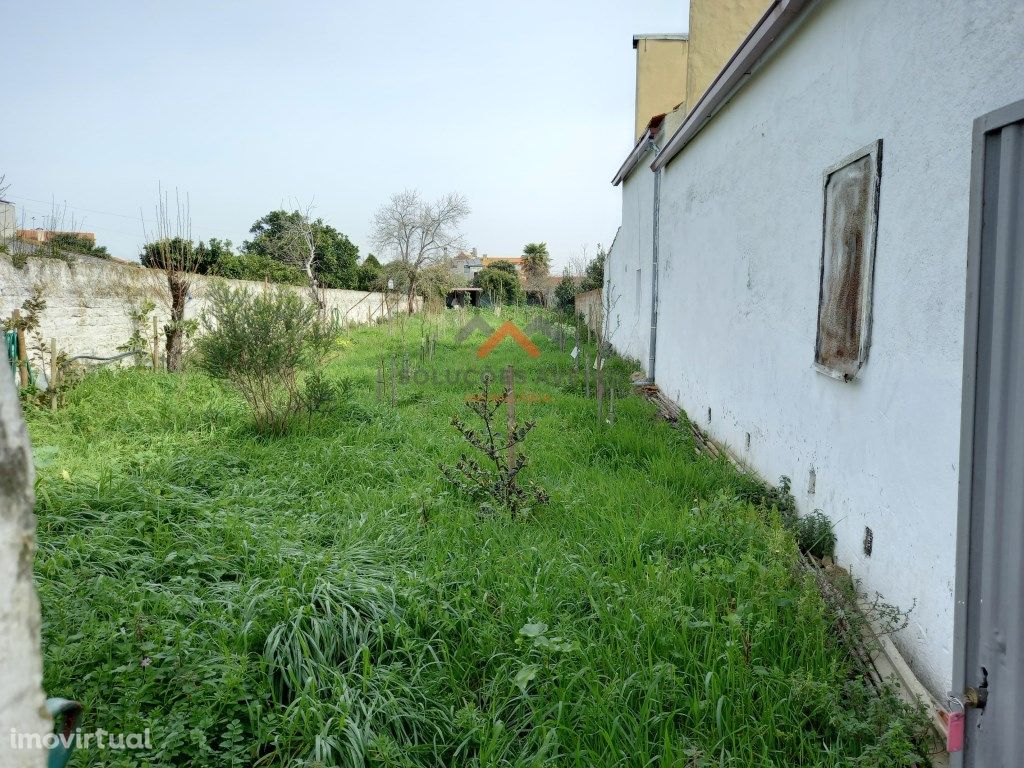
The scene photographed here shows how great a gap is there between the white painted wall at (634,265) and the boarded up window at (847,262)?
22.0 feet

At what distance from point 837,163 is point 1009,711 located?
9.11 feet

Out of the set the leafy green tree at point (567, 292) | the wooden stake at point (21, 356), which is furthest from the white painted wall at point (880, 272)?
the leafy green tree at point (567, 292)

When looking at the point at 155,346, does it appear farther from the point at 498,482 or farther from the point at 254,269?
the point at 254,269

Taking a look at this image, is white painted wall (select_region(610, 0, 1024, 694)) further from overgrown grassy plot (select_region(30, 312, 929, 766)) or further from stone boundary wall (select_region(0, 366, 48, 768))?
stone boundary wall (select_region(0, 366, 48, 768))

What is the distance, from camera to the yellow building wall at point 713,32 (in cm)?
823

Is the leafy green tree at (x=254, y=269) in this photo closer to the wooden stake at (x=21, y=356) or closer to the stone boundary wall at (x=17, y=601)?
the wooden stake at (x=21, y=356)

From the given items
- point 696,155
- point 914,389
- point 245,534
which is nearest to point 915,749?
point 914,389

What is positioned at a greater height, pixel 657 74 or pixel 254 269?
pixel 657 74

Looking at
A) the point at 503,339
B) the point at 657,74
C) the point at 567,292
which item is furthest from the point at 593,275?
the point at 657,74

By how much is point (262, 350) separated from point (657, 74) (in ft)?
33.2

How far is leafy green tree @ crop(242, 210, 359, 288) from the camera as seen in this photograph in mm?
34125

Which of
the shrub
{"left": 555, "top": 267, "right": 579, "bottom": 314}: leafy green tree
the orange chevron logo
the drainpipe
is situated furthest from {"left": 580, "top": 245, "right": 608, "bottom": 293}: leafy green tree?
the shrub

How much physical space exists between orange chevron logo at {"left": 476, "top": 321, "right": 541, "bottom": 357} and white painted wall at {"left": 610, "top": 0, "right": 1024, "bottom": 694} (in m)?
8.94

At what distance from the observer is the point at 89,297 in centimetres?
929
